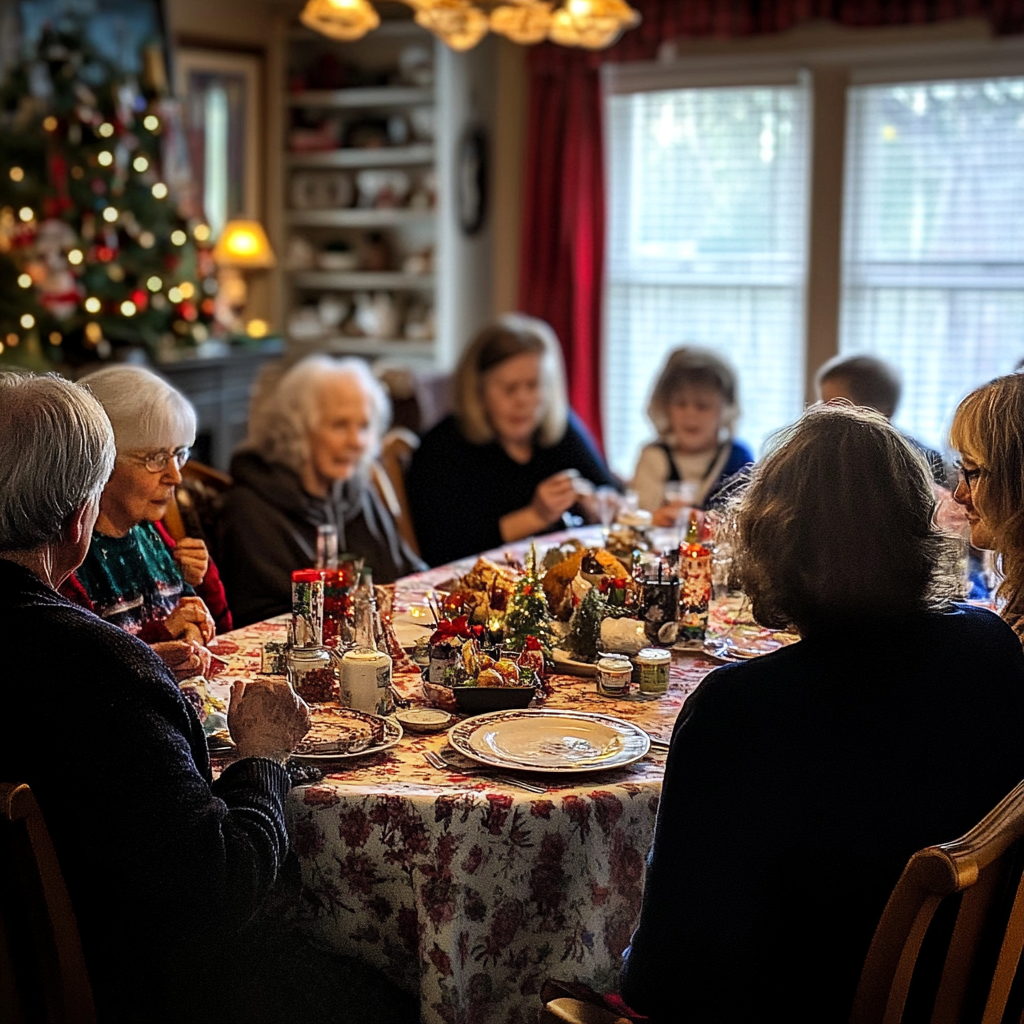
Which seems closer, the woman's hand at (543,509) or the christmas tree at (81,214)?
the woman's hand at (543,509)

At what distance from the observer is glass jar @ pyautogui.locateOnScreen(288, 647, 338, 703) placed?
1.89 meters

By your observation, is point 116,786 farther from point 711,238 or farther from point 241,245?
point 241,245

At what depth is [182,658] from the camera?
196 centimetres

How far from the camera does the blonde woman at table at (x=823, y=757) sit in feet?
4.23

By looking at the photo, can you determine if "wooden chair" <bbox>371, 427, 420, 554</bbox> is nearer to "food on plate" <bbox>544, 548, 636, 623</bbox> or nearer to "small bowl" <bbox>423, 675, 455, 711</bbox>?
"food on plate" <bbox>544, 548, 636, 623</bbox>

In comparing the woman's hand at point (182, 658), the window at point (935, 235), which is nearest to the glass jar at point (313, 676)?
the woman's hand at point (182, 658)

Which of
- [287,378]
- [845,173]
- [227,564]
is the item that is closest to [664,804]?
[227,564]

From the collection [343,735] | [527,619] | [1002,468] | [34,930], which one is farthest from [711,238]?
[34,930]

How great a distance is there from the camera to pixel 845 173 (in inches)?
208

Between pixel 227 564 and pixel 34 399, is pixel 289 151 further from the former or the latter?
pixel 34 399

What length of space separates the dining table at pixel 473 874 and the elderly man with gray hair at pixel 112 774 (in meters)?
0.09

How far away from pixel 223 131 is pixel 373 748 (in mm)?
5334

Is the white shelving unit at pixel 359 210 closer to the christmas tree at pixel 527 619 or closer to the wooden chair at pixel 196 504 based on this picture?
the wooden chair at pixel 196 504

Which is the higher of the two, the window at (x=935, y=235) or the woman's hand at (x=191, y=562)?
the window at (x=935, y=235)
